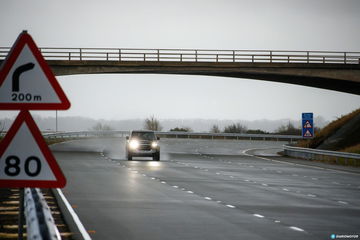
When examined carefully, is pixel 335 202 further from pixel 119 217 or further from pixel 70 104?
pixel 70 104

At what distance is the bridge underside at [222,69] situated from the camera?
55.9m

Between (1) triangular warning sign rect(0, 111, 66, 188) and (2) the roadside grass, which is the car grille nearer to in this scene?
(2) the roadside grass

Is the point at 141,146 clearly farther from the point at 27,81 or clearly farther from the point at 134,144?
the point at 27,81

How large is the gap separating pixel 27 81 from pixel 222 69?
4893 cm

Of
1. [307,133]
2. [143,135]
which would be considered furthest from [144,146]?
[307,133]

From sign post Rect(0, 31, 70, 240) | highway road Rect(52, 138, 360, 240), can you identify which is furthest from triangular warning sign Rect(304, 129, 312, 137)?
sign post Rect(0, 31, 70, 240)

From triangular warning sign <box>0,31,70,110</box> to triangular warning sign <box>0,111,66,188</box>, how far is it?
8.3 inches

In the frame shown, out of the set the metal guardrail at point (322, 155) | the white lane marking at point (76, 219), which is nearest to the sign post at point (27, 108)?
the white lane marking at point (76, 219)

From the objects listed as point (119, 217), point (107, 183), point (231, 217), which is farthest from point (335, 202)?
point (107, 183)

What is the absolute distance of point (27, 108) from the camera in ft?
24.1

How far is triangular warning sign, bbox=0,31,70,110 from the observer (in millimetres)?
7398

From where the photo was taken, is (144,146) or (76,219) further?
(144,146)

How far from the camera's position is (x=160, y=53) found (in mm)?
55875

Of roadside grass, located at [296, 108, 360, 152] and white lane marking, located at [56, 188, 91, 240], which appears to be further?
roadside grass, located at [296, 108, 360, 152]
